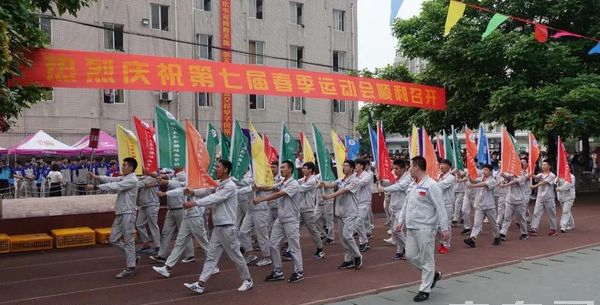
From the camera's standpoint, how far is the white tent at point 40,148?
1966 cm

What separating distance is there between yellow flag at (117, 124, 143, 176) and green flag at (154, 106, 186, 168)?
4.41ft

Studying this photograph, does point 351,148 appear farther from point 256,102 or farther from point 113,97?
point 256,102

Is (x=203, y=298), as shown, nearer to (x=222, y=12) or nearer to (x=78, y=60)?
(x=78, y=60)

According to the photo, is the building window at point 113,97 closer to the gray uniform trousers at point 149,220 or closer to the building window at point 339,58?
the building window at point 339,58

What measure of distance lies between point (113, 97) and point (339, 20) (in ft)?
48.5

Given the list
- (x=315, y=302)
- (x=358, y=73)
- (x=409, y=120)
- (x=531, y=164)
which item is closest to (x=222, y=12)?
(x=358, y=73)

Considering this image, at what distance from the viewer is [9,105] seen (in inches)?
327

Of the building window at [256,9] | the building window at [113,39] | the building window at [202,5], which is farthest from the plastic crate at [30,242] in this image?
the building window at [256,9]

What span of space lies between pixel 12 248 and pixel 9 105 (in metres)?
3.62

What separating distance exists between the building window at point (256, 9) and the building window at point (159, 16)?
4.77 meters

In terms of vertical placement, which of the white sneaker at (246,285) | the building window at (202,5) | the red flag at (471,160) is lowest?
the white sneaker at (246,285)

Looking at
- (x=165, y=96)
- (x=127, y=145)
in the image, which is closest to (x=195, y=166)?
(x=127, y=145)

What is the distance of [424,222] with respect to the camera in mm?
6930

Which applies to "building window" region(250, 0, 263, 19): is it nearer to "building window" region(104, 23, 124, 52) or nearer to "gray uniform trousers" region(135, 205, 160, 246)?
"building window" region(104, 23, 124, 52)
